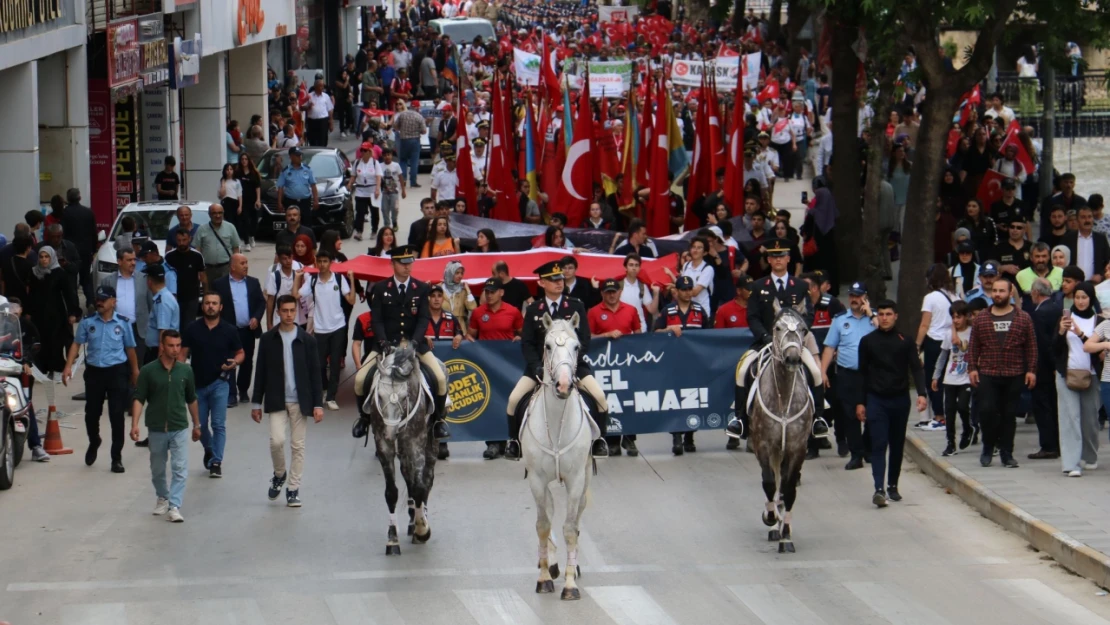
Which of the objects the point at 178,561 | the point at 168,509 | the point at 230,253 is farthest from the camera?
the point at 230,253

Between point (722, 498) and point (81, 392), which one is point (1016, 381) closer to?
point (722, 498)

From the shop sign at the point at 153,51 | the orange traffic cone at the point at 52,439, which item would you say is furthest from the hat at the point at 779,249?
the shop sign at the point at 153,51

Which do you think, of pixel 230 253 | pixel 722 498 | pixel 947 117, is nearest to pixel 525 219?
pixel 230 253

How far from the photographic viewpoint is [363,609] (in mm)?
12500

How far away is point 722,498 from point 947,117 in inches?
270

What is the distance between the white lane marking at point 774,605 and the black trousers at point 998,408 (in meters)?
4.49

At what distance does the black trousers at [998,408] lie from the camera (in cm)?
1661

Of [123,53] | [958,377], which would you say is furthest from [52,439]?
[123,53]

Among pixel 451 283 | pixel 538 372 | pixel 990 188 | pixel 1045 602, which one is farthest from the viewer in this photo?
pixel 990 188

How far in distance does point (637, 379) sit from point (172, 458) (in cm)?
502

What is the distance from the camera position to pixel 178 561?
13.9 meters

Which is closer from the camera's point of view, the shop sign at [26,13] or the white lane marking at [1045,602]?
the white lane marking at [1045,602]

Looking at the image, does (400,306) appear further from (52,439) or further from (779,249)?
(52,439)

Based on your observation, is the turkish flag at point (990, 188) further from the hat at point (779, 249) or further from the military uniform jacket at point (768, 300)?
the military uniform jacket at point (768, 300)
